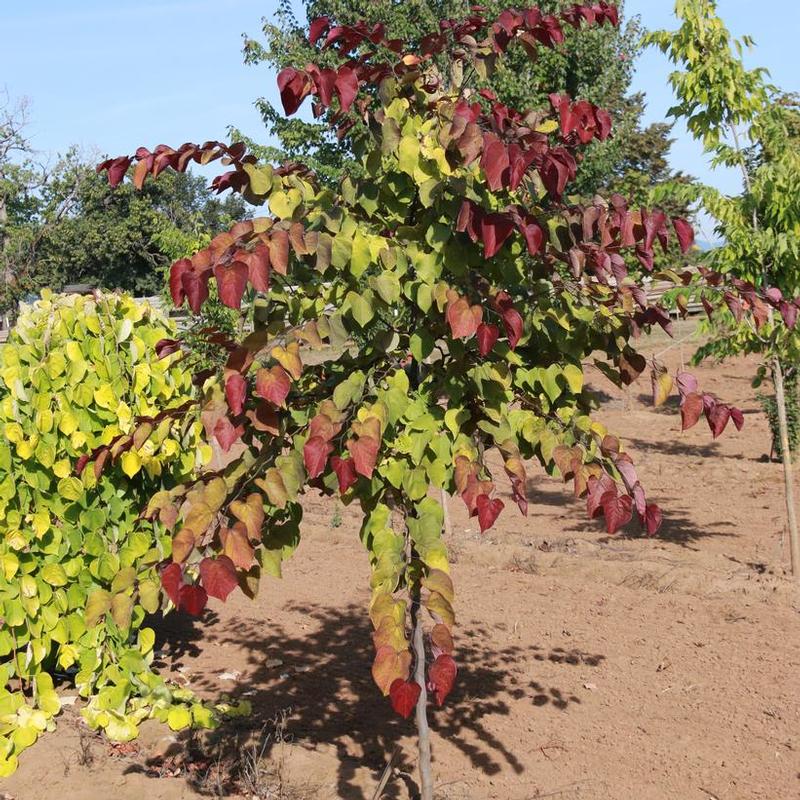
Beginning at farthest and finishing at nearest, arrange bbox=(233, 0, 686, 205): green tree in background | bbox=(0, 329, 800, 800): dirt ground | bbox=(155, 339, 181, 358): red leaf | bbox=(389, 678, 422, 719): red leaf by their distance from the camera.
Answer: bbox=(233, 0, 686, 205): green tree in background
bbox=(0, 329, 800, 800): dirt ground
bbox=(155, 339, 181, 358): red leaf
bbox=(389, 678, 422, 719): red leaf

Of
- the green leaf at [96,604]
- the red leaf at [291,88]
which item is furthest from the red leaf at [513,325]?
the green leaf at [96,604]

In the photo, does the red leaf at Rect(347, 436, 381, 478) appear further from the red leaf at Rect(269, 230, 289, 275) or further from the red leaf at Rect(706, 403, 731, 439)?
the red leaf at Rect(706, 403, 731, 439)

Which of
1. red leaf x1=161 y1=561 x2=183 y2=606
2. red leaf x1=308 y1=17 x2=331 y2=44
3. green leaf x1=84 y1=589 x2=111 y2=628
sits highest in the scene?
red leaf x1=308 y1=17 x2=331 y2=44

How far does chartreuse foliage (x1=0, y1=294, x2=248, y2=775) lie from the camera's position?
4586 millimetres

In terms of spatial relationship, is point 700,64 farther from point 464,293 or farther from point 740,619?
point 464,293

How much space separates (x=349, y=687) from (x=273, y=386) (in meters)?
3.31

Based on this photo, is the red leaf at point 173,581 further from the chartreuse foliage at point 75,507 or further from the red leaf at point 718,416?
the chartreuse foliage at point 75,507

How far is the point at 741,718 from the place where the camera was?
480 centimetres

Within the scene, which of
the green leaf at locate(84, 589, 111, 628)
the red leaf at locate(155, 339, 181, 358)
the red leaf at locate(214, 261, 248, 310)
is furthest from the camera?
the red leaf at locate(155, 339, 181, 358)

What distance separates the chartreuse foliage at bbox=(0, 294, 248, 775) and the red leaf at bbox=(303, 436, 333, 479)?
2219 millimetres

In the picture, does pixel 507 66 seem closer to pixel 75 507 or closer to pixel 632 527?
pixel 632 527

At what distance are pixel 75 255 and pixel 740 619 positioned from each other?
112 feet

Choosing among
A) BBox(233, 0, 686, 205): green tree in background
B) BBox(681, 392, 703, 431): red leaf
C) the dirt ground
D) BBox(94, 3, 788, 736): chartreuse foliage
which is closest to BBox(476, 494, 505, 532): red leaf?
BBox(94, 3, 788, 736): chartreuse foliage

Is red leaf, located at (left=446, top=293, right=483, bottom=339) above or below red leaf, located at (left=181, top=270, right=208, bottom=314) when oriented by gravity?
below
